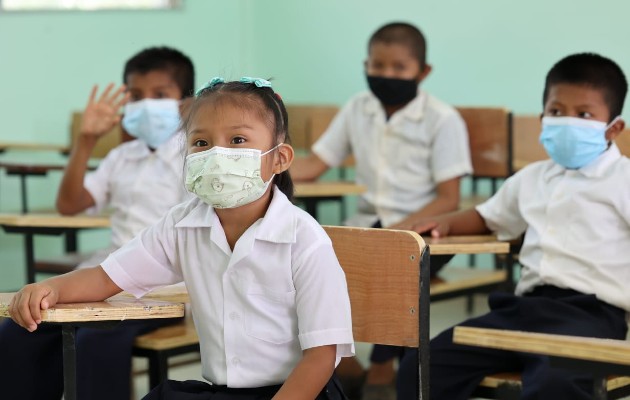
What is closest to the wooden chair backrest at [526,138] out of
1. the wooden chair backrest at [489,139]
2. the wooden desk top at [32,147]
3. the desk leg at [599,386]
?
the wooden chair backrest at [489,139]

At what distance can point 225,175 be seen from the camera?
207 cm

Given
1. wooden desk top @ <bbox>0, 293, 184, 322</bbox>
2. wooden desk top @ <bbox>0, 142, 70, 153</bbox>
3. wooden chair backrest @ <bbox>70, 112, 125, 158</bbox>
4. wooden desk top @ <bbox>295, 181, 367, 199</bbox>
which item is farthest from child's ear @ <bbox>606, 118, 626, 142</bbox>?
wooden desk top @ <bbox>0, 142, 70, 153</bbox>

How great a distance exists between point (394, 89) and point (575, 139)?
1.34 meters

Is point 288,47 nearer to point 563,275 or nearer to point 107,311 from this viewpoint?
point 563,275

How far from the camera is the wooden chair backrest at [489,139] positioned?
3898 mm

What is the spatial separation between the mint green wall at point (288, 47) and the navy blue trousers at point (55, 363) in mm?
2307

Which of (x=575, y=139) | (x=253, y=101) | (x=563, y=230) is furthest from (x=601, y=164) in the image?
(x=253, y=101)

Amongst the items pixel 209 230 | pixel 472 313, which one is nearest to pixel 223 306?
pixel 209 230

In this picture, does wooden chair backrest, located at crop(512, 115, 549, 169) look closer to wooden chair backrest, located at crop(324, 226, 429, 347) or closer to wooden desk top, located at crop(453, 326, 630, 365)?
wooden chair backrest, located at crop(324, 226, 429, 347)

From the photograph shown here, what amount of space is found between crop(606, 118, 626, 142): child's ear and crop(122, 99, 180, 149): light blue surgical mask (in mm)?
1307

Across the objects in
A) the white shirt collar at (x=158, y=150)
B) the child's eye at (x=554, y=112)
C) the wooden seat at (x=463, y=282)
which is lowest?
the wooden seat at (x=463, y=282)

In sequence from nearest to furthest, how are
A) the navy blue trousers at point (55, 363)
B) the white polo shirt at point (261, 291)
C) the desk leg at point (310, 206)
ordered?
the white polo shirt at point (261, 291)
the navy blue trousers at point (55, 363)
the desk leg at point (310, 206)

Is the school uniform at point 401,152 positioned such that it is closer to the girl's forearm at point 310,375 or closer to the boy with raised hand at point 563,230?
the boy with raised hand at point 563,230

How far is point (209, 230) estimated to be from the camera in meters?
2.19
